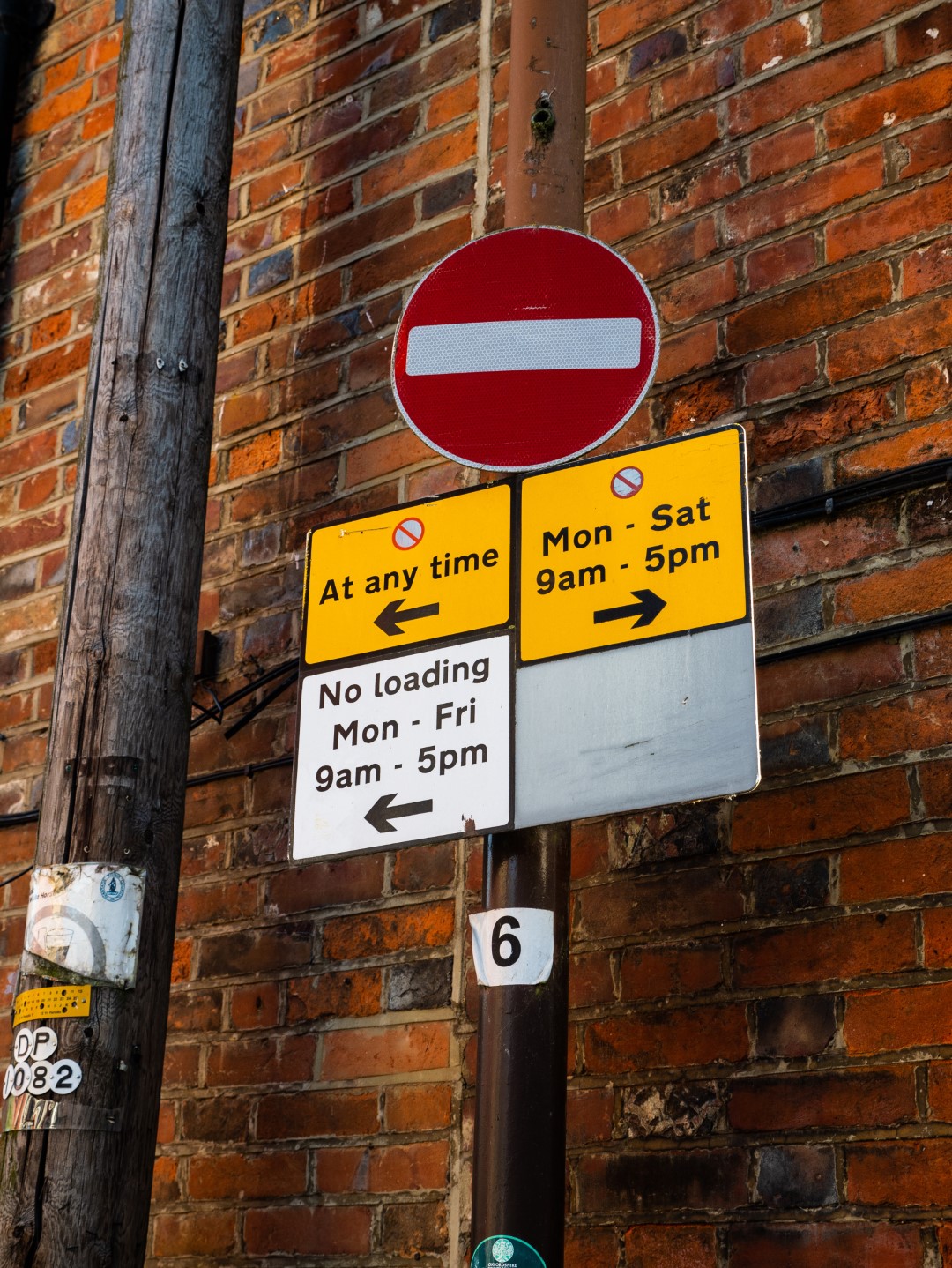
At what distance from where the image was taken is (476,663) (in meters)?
2.17

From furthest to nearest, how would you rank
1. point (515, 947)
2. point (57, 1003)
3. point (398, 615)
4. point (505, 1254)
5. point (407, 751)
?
point (57, 1003)
point (398, 615)
point (407, 751)
point (515, 947)
point (505, 1254)

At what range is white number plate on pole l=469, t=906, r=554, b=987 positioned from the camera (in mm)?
2039

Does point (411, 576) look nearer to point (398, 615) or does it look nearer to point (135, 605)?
point (398, 615)

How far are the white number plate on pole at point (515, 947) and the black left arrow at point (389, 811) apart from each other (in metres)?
0.16


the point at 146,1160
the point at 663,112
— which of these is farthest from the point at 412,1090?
the point at 663,112

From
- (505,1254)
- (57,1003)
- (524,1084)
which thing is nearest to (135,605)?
(57,1003)

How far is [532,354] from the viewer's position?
2.32 meters

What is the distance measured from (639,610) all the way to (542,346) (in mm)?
458

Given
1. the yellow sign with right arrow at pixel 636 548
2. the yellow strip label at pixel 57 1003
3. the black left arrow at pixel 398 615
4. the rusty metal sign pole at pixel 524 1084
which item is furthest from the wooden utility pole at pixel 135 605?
the yellow sign with right arrow at pixel 636 548

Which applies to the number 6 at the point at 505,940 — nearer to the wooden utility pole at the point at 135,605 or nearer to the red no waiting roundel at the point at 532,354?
the red no waiting roundel at the point at 532,354

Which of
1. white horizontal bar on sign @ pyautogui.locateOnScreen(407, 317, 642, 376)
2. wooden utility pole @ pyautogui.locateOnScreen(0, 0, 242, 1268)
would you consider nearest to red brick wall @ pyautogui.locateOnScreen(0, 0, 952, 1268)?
wooden utility pole @ pyautogui.locateOnScreen(0, 0, 242, 1268)

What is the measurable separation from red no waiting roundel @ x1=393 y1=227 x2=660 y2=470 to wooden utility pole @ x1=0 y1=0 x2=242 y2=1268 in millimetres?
670

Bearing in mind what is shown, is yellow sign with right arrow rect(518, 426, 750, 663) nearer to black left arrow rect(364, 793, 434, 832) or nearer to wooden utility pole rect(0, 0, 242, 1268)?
black left arrow rect(364, 793, 434, 832)

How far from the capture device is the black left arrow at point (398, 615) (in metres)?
2.25
